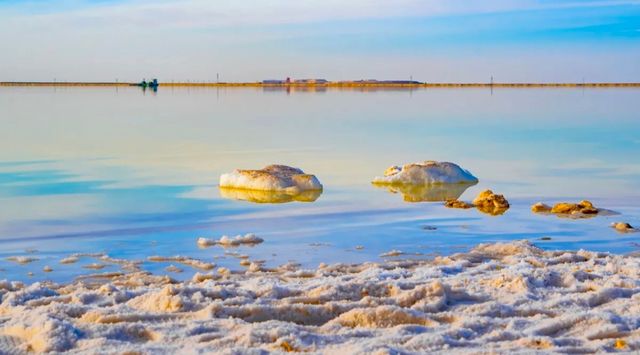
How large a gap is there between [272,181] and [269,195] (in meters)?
0.39

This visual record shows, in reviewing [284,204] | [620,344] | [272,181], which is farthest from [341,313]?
[272,181]

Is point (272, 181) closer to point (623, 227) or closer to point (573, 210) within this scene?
point (573, 210)

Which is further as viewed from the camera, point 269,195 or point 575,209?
point 269,195

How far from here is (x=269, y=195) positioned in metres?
11.9

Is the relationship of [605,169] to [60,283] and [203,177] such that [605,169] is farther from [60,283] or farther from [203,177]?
[60,283]

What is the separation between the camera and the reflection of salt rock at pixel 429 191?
11945 millimetres

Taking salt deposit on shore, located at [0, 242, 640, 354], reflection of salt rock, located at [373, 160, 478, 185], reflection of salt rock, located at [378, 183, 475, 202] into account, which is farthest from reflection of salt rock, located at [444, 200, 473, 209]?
salt deposit on shore, located at [0, 242, 640, 354]

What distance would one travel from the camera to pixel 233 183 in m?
12.7

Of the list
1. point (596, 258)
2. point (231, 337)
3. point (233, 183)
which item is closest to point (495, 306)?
point (231, 337)

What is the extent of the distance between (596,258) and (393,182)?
5.76m

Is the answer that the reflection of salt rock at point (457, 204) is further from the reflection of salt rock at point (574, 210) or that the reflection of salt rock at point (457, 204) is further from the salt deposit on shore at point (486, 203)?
the reflection of salt rock at point (574, 210)

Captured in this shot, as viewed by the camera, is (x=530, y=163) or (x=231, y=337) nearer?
(x=231, y=337)

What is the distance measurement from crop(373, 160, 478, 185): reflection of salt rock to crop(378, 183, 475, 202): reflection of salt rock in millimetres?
133

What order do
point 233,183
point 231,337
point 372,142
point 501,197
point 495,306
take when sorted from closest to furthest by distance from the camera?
1. point 231,337
2. point 495,306
3. point 501,197
4. point 233,183
5. point 372,142
